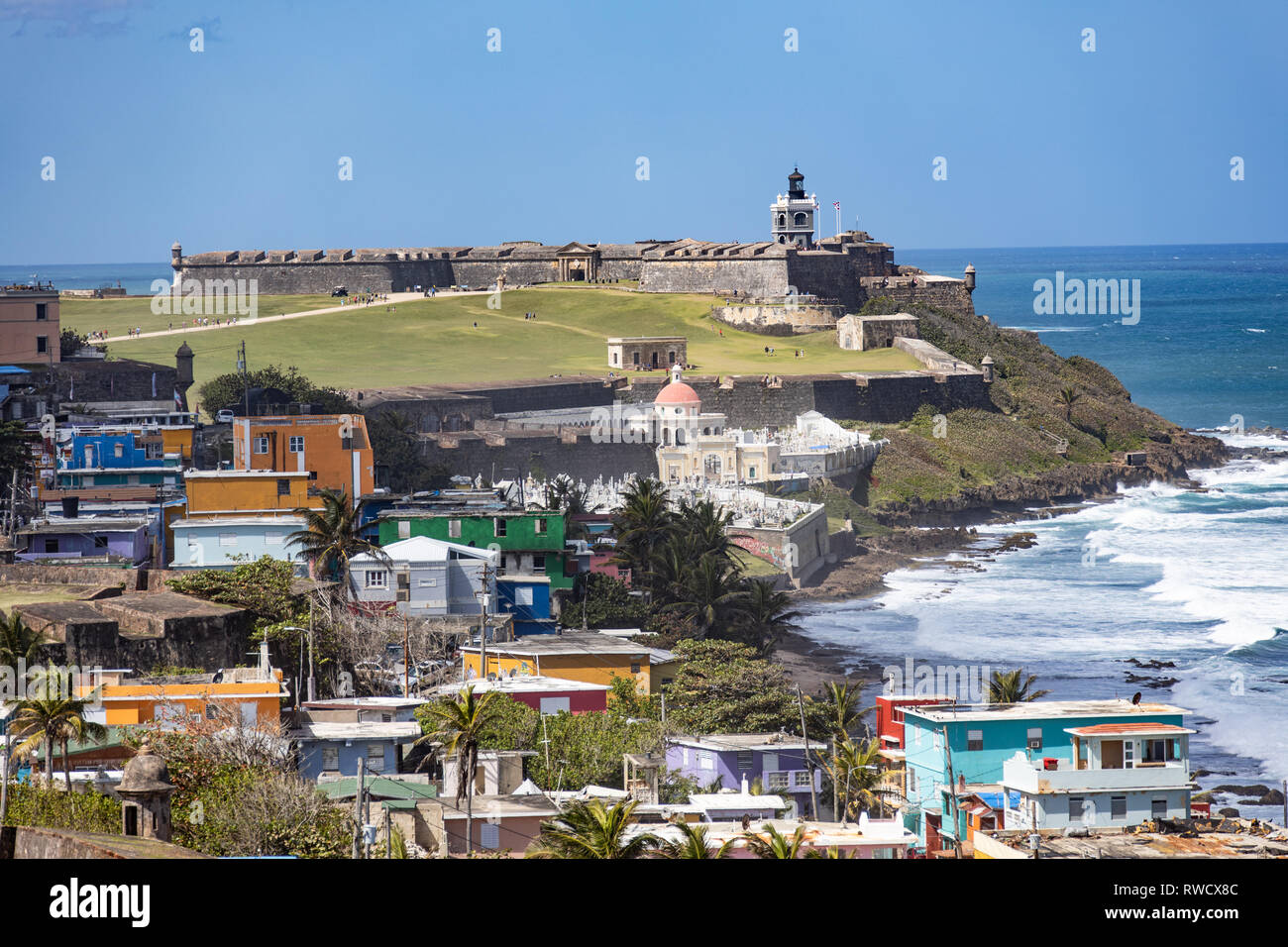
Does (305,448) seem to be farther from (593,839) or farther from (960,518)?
(593,839)

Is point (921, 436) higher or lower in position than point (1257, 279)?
lower

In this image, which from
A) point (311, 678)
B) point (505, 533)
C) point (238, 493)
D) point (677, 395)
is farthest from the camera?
point (677, 395)

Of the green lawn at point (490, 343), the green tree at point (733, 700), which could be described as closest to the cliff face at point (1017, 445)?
the green lawn at point (490, 343)

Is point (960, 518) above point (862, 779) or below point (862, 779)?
above

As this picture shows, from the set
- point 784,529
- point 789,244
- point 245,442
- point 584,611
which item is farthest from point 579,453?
point 789,244

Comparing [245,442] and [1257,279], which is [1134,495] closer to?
[245,442]

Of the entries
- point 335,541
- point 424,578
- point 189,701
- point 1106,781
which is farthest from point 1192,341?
point 189,701

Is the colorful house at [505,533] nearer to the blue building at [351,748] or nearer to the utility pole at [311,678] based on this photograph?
the utility pole at [311,678]
